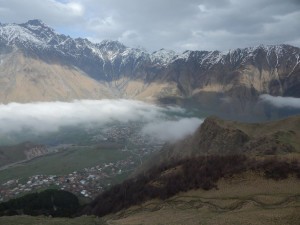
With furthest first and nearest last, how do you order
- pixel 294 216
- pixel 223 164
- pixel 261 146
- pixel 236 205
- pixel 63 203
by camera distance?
1. pixel 63 203
2. pixel 261 146
3. pixel 223 164
4. pixel 236 205
5. pixel 294 216

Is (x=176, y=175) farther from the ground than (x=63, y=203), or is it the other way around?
(x=176, y=175)

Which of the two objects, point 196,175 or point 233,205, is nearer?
point 233,205

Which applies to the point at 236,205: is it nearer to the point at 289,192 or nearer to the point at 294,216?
the point at 289,192

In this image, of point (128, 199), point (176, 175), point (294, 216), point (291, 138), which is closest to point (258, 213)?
point (294, 216)

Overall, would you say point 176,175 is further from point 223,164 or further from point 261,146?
point 261,146

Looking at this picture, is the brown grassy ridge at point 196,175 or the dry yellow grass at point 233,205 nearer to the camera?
the dry yellow grass at point 233,205

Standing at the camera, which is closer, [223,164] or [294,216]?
[294,216]

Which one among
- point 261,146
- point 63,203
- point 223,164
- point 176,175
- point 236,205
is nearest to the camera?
point 236,205

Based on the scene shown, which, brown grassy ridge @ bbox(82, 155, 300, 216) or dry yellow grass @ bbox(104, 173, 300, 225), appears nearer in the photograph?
dry yellow grass @ bbox(104, 173, 300, 225)

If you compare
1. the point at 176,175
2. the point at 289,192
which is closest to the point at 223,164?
the point at 176,175

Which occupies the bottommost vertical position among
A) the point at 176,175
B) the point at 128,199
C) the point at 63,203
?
the point at 63,203
